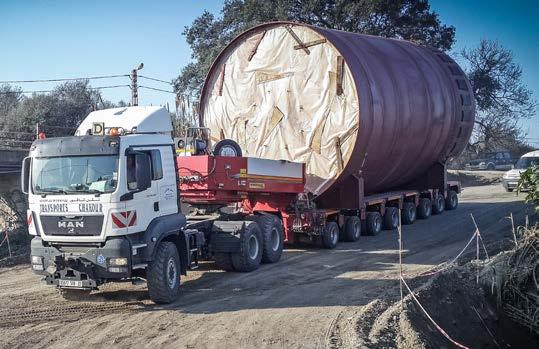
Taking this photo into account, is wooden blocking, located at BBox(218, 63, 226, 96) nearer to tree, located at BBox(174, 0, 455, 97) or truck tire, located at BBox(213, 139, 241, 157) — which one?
truck tire, located at BBox(213, 139, 241, 157)

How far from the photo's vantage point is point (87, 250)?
9.70 metres

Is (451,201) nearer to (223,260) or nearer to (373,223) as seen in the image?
(373,223)

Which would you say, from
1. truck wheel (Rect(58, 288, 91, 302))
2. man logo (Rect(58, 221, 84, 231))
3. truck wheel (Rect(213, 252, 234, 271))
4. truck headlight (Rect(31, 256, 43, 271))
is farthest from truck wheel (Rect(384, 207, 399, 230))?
truck headlight (Rect(31, 256, 43, 271))

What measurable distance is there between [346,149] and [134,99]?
1434cm

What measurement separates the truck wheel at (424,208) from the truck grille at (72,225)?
15397mm

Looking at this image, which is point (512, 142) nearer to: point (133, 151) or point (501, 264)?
point (501, 264)

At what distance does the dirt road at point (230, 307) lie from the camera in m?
8.57

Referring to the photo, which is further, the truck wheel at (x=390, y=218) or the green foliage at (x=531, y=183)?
the truck wheel at (x=390, y=218)

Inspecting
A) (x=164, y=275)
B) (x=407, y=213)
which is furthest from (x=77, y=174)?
(x=407, y=213)

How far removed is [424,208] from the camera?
22719mm

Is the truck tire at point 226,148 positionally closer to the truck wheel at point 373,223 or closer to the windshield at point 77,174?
the windshield at point 77,174

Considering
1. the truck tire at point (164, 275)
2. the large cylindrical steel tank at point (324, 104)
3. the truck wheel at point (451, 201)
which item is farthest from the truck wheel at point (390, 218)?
the truck tire at point (164, 275)

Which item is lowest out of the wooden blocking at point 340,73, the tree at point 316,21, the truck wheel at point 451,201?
the truck wheel at point 451,201

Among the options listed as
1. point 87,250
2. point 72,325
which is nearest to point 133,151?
point 87,250
